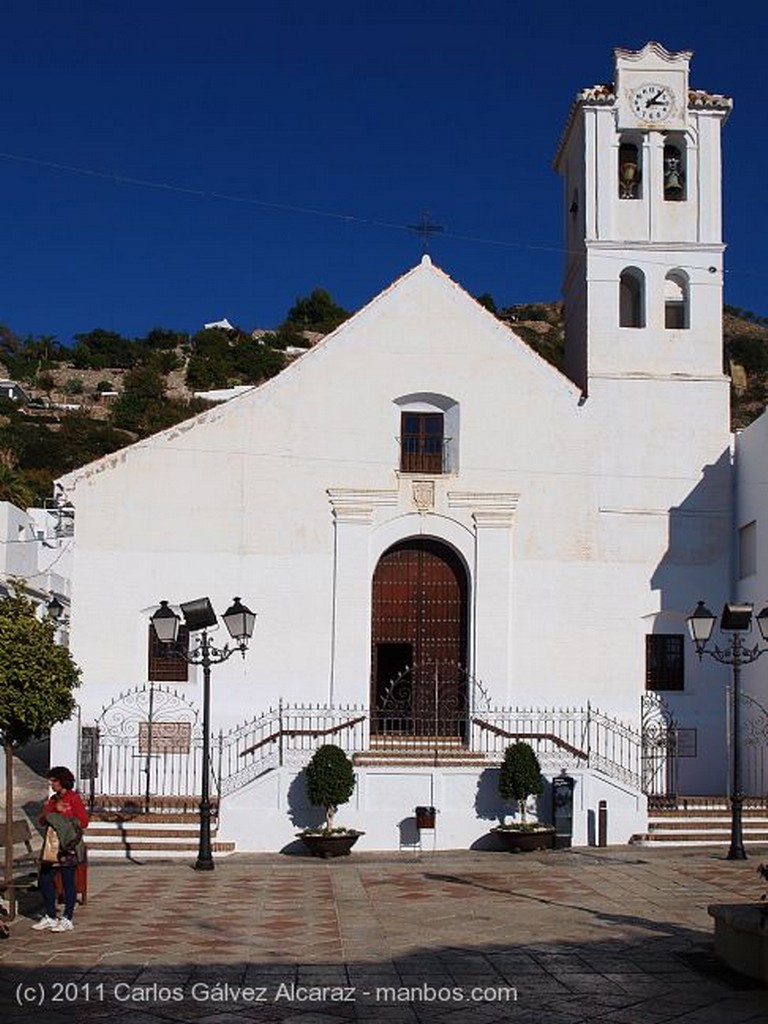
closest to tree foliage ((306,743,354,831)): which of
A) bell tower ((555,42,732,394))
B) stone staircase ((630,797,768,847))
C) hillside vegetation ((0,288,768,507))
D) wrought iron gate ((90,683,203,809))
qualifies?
wrought iron gate ((90,683,203,809))

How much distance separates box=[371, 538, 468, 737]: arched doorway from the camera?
2541 centimetres

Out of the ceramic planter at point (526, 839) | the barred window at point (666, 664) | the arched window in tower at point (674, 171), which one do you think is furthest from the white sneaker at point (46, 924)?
the arched window in tower at point (674, 171)

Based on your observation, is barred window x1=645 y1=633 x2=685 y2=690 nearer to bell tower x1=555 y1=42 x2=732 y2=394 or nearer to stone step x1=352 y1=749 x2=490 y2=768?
stone step x1=352 y1=749 x2=490 y2=768

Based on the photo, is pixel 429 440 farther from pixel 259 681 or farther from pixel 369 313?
pixel 259 681

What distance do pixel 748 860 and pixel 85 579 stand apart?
509 inches

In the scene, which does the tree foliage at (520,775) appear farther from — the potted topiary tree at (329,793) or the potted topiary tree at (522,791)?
the potted topiary tree at (329,793)

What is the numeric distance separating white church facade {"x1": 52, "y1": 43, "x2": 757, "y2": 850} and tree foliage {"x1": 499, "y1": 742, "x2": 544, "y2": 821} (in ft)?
5.71

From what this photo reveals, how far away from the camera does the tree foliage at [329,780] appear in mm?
21672

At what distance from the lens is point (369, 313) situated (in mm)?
26172

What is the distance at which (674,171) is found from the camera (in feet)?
88.0

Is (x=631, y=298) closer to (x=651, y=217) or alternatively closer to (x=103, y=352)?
(x=651, y=217)

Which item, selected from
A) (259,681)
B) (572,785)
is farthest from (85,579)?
(572,785)

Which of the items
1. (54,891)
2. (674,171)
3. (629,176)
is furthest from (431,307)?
(54,891)

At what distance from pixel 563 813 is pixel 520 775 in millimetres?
995
